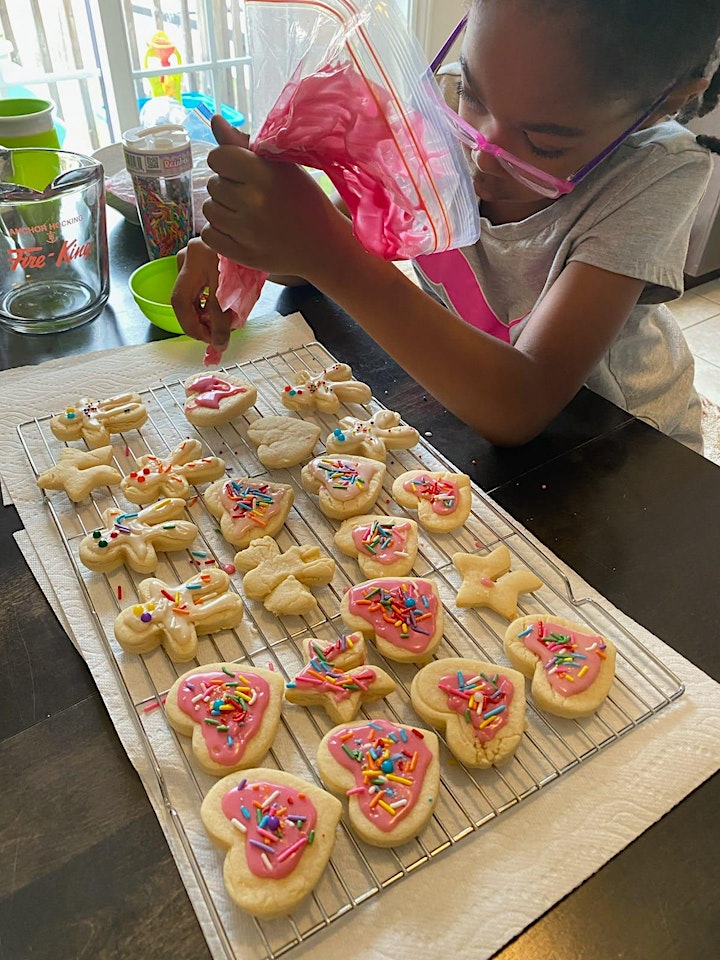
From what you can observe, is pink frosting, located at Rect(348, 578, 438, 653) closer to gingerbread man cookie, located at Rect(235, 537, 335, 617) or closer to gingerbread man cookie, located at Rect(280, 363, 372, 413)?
gingerbread man cookie, located at Rect(235, 537, 335, 617)

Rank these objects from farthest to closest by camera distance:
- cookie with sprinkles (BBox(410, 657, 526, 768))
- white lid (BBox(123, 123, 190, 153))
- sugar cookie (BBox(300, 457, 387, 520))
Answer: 1. white lid (BBox(123, 123, 190, 153))
2. sugar cookie (BBox(300, 457, 387, 520))
3. cookie with sprinkles (BBox(410, 657, 526, 768))

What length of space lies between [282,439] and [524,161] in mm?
435

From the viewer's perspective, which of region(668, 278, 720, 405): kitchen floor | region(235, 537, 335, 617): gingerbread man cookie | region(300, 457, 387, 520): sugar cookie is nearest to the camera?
region(235, 537, 335, 617): gingerbread man cookie

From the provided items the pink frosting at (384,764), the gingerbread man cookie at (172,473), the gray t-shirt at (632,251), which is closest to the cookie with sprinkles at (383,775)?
the pink frosting at (384,764)

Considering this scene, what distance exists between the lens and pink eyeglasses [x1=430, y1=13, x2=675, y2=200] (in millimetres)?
776

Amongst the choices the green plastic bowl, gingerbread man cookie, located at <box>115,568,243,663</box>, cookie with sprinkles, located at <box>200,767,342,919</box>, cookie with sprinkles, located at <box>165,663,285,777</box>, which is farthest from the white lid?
cookie with sprinkles, located at <box>200,767,342,919</box>

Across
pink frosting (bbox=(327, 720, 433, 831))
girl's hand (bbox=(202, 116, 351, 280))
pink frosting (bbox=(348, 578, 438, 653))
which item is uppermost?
girl's hand (bbox=(202, 116, 351, 280))

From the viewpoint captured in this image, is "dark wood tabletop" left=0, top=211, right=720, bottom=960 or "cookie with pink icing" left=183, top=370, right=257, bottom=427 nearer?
"dark wood tabletop" left=0, top=211, right=720, bottom=960

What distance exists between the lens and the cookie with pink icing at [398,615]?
71 centimetres

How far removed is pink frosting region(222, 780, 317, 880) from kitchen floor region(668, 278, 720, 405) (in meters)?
2.04

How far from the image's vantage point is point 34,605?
743 millimetres

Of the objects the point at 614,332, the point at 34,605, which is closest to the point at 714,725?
the point at 614,332

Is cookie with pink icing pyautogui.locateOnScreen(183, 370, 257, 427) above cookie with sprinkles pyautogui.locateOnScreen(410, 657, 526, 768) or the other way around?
the other way around

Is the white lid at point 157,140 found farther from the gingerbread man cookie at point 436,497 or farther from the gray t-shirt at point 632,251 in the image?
the gingerbread man cookie at point 436,497
